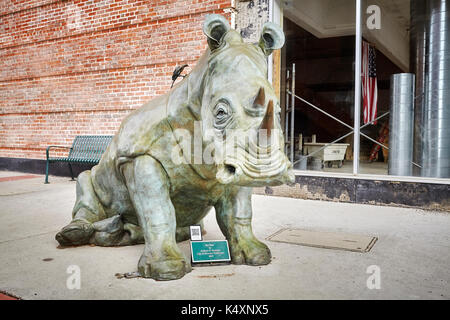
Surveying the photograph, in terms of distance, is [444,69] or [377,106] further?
[377,106]

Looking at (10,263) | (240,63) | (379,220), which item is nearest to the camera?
(240,63)

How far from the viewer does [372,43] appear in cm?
732

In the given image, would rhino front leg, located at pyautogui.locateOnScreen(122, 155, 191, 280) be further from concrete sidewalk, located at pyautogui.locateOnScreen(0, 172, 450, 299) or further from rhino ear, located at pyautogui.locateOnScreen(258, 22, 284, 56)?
rhino ear, located at pyautogui.locateOnScreen(258, 22, 284, 56)

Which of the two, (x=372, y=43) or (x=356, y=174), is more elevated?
(x=372, y=43)

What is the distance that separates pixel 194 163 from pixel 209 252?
2.16 feet

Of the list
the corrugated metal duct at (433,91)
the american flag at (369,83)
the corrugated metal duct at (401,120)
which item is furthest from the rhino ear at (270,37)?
the american flag at (369,83)

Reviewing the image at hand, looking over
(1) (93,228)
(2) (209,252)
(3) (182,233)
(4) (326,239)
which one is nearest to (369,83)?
(4) (326,239)

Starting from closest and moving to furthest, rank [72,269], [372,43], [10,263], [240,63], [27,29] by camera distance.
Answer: [240,63] → [72,269] → [10,263] → [372,43] → [27,29]

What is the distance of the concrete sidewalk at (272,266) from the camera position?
7.83 ft

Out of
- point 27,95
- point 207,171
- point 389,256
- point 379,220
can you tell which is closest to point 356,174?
point 379,220

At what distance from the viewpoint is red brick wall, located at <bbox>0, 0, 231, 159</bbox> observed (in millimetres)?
7020

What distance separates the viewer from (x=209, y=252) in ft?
9.30

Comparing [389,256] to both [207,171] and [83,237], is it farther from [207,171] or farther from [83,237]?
[83,237]
